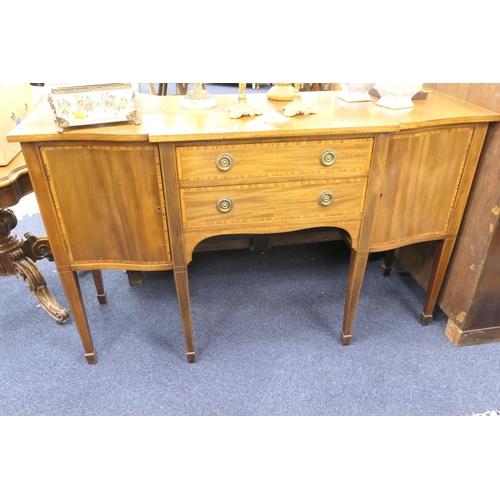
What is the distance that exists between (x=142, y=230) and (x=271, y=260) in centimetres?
93

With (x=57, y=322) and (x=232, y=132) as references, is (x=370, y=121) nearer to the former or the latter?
(x=232, y=132)

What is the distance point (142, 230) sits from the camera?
1.23 m

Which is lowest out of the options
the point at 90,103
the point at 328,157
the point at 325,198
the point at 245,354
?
the point at 245,354

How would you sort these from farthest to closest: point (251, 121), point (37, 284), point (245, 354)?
point (37, 284) < point (245, 354) < point (251, 121)

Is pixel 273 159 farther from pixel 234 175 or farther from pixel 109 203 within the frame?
pixel 109 203

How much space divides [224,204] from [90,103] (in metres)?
0.43

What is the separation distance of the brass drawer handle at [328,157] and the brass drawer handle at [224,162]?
0.26m

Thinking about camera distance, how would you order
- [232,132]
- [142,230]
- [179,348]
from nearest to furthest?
[232,132]
[142,230]
[179,348]

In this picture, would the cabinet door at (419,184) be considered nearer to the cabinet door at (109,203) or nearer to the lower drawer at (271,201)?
the lower drawer at (271,201)

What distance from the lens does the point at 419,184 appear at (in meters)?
1.31

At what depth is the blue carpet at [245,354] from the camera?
1370 millimetres

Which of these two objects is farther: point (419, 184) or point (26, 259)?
point (26, 259)

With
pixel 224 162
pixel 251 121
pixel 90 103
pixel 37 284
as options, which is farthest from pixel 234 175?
pixel 37 284
